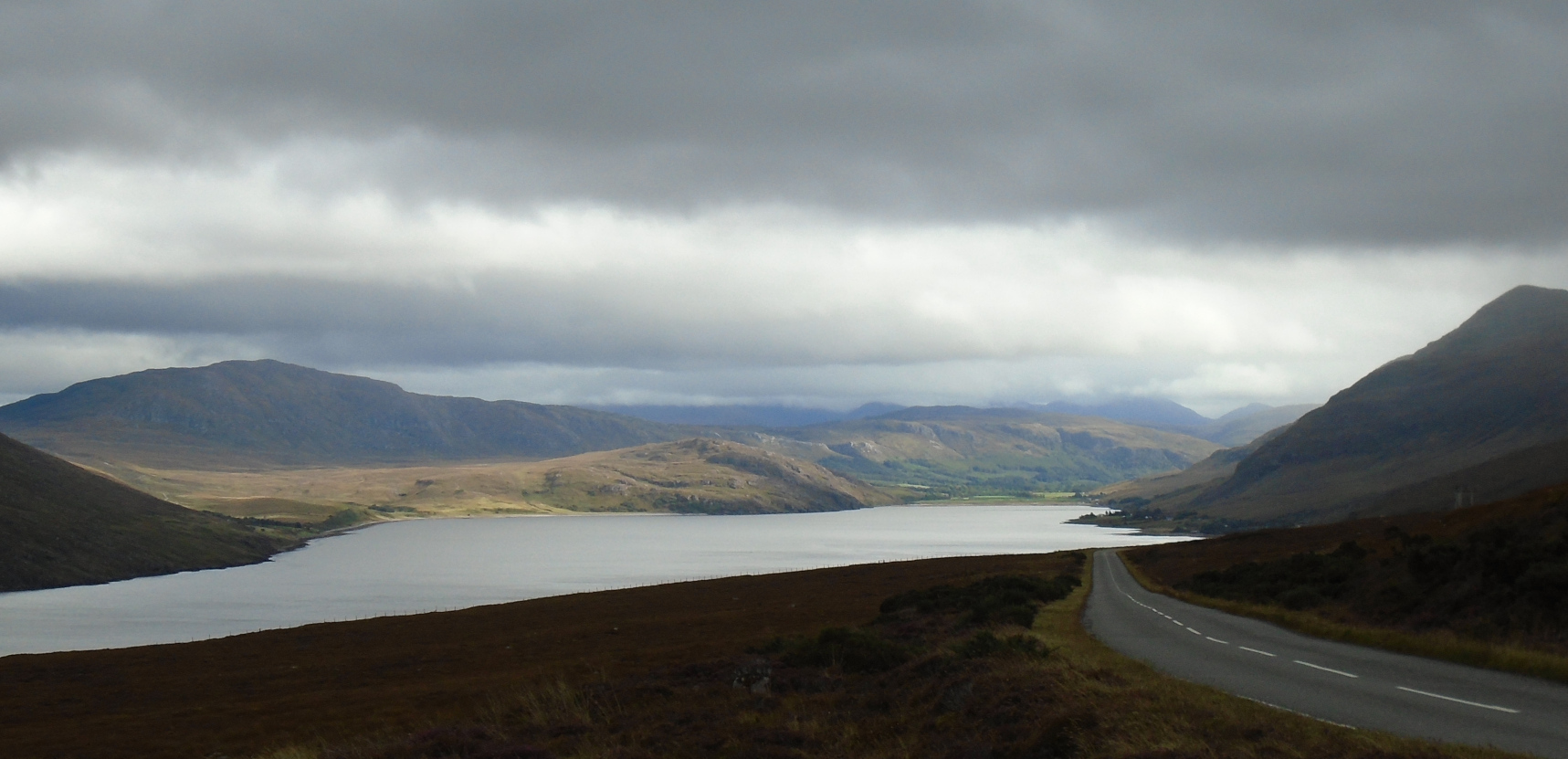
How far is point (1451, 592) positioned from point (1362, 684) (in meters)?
15.4

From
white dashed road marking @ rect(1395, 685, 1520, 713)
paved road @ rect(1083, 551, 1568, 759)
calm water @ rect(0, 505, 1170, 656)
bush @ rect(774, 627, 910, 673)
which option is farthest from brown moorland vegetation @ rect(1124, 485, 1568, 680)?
calm water @ rect(0, 505, 1170, 656)

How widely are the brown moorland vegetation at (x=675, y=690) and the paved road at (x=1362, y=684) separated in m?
1.42

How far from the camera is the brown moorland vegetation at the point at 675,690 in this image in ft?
45.3

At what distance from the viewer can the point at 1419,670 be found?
20.2 m

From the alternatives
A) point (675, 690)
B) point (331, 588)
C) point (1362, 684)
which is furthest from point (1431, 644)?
→ point (331, 588)

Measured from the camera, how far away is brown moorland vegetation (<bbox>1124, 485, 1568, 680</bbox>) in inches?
910

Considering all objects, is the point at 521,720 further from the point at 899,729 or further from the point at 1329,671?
the point at 1329,671

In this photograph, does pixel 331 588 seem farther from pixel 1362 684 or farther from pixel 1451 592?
pixel 1362 684

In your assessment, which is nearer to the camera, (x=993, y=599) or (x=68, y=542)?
(x=993, y=599)

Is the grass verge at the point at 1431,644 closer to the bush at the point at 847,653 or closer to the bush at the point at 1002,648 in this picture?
the bush at the point at 1002,648

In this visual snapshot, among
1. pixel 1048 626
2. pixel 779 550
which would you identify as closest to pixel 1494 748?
pixel 1048 626

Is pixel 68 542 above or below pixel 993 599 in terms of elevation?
below

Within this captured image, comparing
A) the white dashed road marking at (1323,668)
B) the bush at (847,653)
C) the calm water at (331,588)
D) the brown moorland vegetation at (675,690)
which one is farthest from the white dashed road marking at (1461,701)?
the calm water at (331,588)

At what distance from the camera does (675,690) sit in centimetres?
2408
